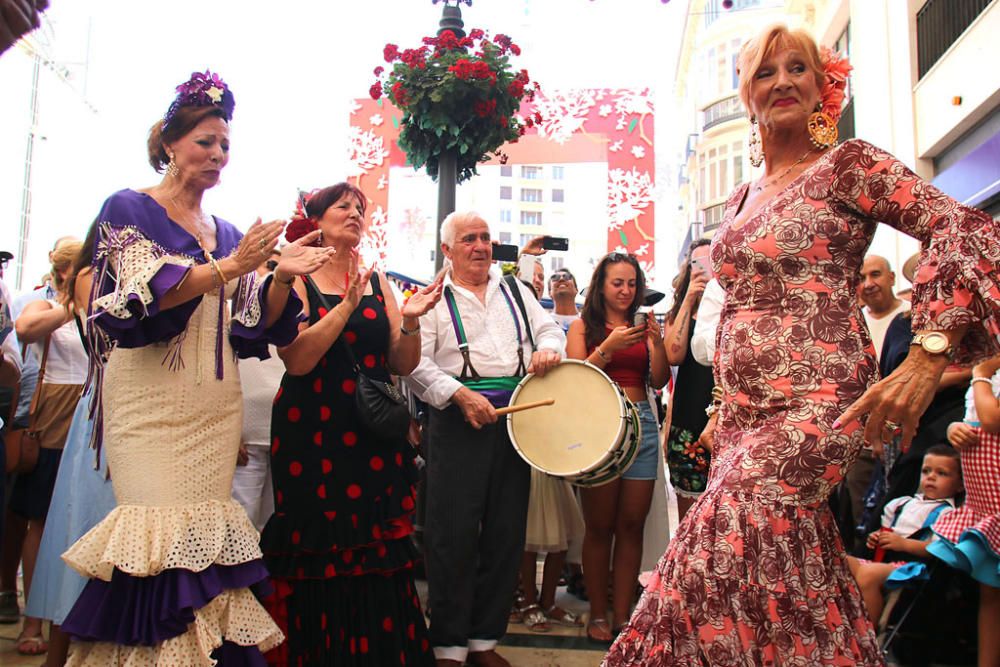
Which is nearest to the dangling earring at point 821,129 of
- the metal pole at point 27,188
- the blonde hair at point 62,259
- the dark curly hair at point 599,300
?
the dark curly hair at point 599,300

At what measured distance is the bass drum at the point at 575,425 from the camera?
3.86 meters

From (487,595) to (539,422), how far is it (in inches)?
32.9

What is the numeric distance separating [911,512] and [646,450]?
1397 mm

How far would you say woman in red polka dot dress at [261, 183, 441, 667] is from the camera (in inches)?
131

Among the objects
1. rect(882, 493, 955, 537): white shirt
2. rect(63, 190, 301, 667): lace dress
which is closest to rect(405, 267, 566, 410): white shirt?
rect(63, 190, 301, 667): lace dress

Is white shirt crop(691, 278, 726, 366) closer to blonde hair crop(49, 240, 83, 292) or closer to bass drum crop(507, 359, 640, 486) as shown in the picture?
bass drum crop(507, 359, 640, 486)

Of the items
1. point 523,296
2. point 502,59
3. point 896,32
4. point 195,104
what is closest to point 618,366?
point 523,296

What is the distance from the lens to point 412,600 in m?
3.52

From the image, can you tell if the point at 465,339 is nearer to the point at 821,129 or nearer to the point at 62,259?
the point at 821,129

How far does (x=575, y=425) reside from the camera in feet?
13.0

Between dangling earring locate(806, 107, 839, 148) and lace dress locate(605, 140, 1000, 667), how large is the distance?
164mm

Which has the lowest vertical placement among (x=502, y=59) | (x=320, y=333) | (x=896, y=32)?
(x=320, y=333)

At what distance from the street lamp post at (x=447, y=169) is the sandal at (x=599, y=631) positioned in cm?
245

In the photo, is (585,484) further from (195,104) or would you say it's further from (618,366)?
(195,104)
